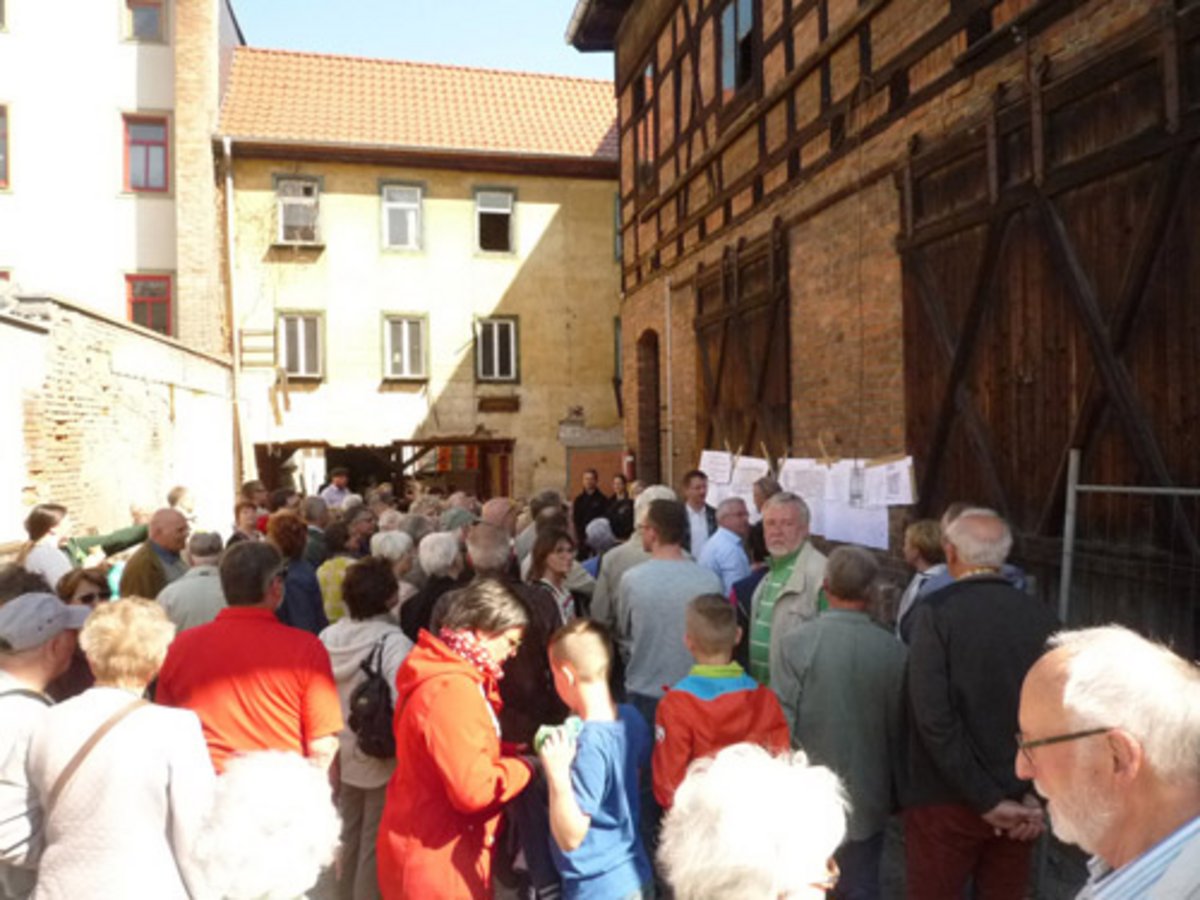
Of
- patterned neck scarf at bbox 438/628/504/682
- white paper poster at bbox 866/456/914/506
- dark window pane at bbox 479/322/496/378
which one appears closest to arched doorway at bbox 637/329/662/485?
white paper poster at bbox 866/456/914/506

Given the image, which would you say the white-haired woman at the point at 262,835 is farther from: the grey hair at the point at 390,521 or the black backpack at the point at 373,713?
the grey hair at the point at 390,521

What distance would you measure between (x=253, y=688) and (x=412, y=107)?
2103 cm

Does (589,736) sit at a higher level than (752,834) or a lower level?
lower

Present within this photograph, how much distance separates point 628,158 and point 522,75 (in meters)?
10.6

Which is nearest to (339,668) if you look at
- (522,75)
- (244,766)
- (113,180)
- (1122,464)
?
(244,766)

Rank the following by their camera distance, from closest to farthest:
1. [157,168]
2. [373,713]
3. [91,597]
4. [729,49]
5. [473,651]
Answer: [473,651] < [373,713] < [91,597] < [729,49] < [157,168]

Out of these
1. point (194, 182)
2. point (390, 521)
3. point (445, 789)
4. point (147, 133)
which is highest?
point (147, 133)

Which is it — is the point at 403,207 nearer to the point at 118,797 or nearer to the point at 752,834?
the point at 118,797

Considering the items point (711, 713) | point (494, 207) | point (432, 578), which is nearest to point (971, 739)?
point (711, 713)

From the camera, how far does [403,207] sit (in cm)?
2119

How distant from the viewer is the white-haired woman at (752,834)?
1.84m

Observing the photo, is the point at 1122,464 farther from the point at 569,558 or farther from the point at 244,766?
the point at 244,766

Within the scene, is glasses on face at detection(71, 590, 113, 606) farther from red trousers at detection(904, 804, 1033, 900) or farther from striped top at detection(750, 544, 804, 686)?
red trousers at detection(904, 804, 1033, 900)

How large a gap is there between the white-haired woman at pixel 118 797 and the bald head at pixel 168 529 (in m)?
3.35
